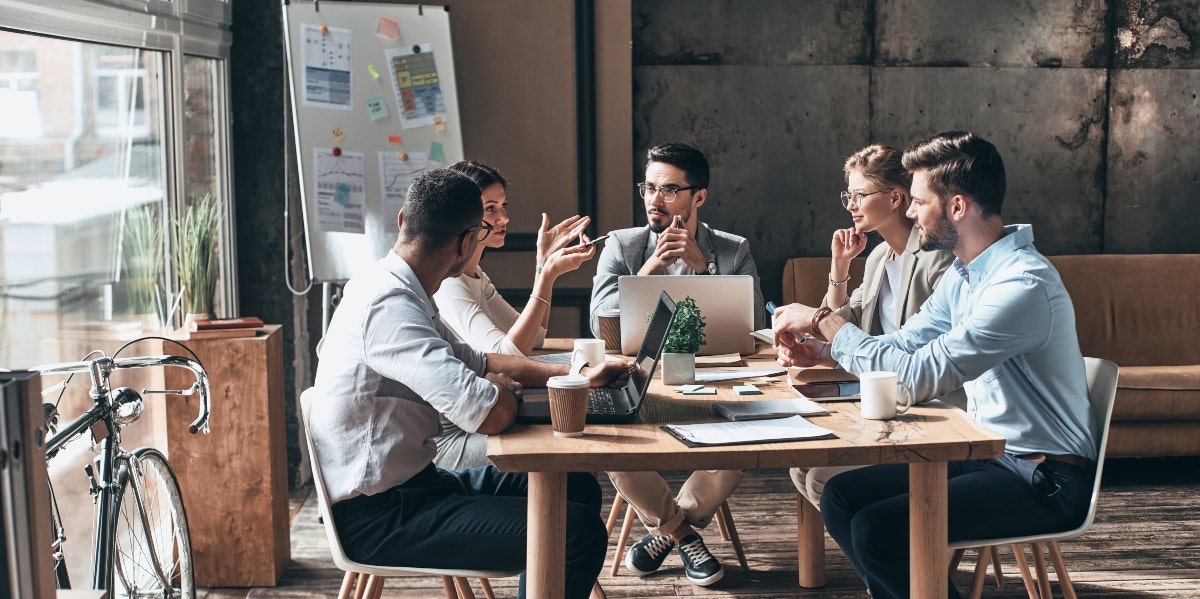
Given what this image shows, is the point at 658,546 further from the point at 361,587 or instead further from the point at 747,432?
the point at 747,432

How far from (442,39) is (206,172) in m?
1.06

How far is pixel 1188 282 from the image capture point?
4.91m

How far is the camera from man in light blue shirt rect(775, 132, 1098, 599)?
2402 millimetres

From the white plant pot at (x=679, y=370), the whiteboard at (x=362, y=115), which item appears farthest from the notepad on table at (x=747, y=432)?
the whiteboard at (x=362, y=115)

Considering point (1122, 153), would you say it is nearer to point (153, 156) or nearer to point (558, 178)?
point (558, 178)

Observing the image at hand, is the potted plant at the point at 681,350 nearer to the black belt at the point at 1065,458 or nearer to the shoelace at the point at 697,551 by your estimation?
the black belt at the point at 1065,458

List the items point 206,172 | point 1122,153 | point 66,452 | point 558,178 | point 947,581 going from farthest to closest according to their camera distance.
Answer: point 1122,153 < point 558,178 < point 206,172 < point 66,452 < point 947,581

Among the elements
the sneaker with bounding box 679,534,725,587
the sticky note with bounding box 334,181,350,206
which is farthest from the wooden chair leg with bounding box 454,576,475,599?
the sticky note with bounding box 334,181,350,206

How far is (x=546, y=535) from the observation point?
2188 mm

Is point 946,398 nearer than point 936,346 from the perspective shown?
No

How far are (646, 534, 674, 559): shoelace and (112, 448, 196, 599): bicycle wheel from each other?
4.54 ft

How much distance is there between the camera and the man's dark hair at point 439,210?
7.70 feet

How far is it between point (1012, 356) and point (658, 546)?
146 cm

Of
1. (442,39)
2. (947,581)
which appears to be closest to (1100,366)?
(947,581)
